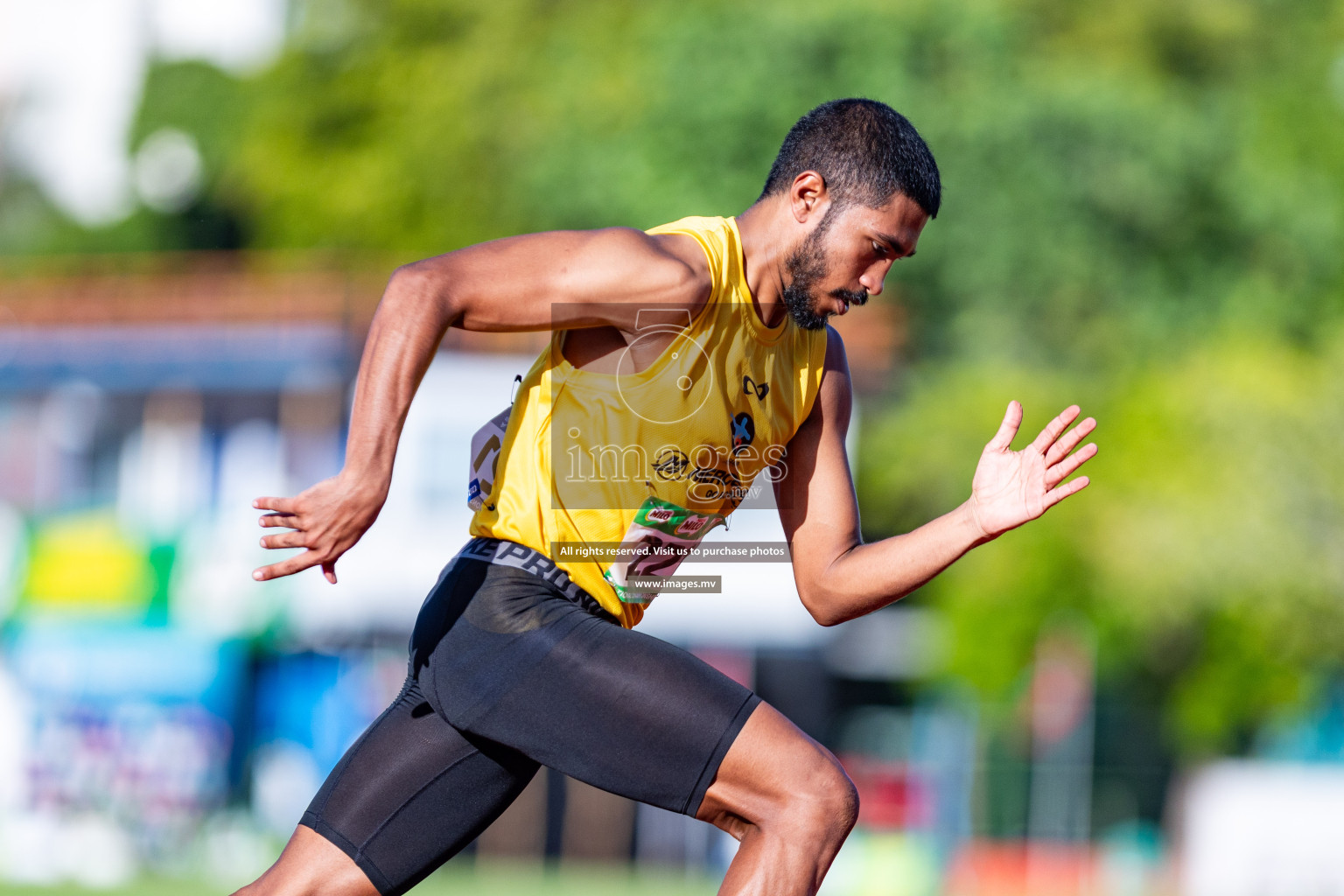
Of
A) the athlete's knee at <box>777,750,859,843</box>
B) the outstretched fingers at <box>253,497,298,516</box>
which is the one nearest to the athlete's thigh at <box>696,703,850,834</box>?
the athlete's knee at <box>777,750,859,843</box>

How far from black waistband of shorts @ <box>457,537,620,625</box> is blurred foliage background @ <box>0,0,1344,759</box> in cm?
1690

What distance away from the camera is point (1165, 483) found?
23.0m

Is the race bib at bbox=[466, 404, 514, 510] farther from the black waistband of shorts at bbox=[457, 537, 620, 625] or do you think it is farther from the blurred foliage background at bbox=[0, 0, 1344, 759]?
the blurred foliage background at bbox=[0, 0, 1344, 759]

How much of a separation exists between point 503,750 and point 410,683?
28 centimetres

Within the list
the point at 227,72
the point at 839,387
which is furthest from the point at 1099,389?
the point at 227,72

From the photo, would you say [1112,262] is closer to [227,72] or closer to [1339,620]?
[1339,620]

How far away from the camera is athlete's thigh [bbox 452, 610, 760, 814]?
372 cm

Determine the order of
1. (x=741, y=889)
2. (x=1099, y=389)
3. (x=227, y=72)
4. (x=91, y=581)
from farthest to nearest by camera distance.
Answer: (x=227, y=72)
(x=1099, y=389)
(x=91, y=581)
(x=741, y=889)

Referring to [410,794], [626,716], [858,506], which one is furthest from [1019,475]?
[410,794]

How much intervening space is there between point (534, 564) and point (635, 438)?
373 millimetres

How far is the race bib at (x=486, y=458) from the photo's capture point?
4207mm

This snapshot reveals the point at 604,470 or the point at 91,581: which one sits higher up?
the point at 604,470

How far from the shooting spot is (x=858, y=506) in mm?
4457

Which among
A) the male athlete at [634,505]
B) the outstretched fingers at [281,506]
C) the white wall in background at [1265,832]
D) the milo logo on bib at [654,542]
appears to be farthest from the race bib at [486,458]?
the white wall in background at [1265,832]
